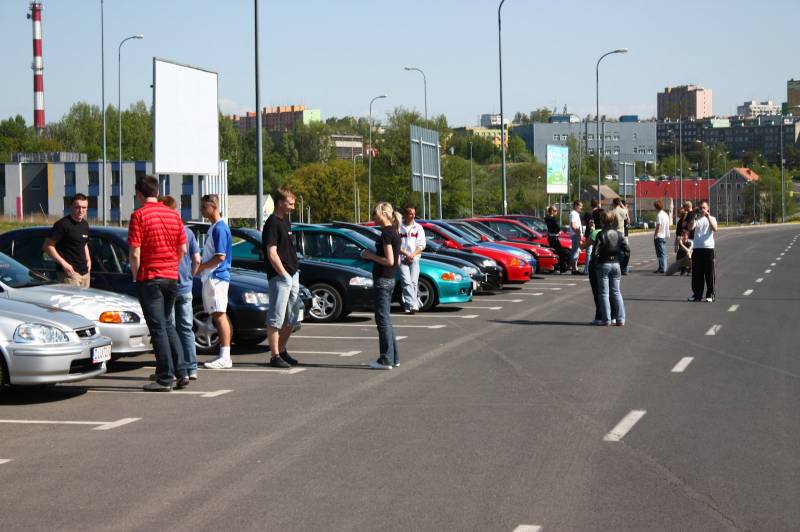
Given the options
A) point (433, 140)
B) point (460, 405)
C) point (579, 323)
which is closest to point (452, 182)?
point (433, 140)

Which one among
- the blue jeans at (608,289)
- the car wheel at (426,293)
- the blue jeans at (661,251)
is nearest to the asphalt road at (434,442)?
the blue jeans at (608,289)

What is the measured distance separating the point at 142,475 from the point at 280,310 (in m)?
5.03

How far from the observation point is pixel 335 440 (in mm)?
8008

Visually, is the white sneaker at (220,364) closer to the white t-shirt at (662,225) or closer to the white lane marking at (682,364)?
the white lane marking at (682,364)

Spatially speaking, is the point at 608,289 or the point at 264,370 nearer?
the point at 264,370

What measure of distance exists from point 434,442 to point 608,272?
9126 millimetres

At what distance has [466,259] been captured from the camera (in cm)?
2198

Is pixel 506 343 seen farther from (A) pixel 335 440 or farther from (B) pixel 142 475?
(B) pixel 142 475

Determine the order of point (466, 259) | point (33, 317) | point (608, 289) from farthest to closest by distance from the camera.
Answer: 1. point (466, 259)
2. point (608, 289)
3. point (33, 317)

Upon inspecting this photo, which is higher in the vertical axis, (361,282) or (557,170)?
(557,170)

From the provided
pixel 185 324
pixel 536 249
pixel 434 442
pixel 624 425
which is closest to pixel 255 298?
pixel 185 324

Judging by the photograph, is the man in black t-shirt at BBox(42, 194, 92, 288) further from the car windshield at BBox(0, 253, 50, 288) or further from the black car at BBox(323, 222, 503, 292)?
the black car at BBox(323, 222, 503, 292)

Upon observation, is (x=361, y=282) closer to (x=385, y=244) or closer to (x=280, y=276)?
(x=385, y=244)

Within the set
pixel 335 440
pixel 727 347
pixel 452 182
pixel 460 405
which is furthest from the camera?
pixel 452 182
